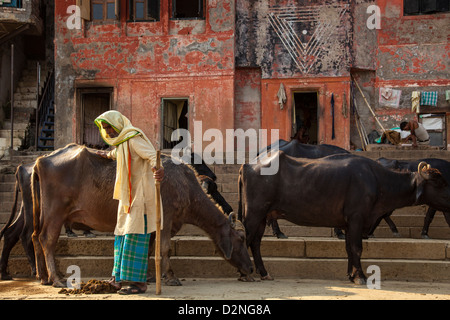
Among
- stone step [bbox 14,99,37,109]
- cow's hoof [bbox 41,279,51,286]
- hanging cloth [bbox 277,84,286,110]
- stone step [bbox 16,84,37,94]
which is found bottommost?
cow's hoof [bbox 41,279,51,286]

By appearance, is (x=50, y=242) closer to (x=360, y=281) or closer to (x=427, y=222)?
(x=360, y=281)

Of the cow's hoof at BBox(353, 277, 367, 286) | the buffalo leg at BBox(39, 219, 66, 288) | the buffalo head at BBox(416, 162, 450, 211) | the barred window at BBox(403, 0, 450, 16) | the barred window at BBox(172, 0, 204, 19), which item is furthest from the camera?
the barred window at BBox(172, 0, 204, 19)

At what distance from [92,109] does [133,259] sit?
14.2 meters

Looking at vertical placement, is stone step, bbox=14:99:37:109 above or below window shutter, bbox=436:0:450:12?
below

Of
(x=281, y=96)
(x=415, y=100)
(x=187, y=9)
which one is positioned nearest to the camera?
(x=415, y=100)

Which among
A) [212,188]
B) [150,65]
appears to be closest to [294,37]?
[150,65]

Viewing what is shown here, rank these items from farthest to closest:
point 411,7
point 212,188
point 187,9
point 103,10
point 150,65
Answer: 1. point 187,9
2. point 103,10
3. point 411,7
4. point 150,65
5. point 212,188

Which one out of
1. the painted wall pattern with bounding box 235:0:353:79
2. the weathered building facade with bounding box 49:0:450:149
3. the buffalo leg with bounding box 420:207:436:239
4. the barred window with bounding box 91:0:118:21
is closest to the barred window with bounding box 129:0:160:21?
the weathered building facade with bounding box 49:0:450:149

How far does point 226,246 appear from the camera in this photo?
891cm

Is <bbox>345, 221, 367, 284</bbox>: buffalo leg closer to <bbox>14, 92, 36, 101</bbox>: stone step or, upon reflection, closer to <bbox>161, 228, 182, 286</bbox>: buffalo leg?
<bbox>161, 228, 182, 286</bbox>: buffalo leg

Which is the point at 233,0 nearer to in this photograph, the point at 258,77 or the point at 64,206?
the point at 258,77

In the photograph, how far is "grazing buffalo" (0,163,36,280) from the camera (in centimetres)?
959

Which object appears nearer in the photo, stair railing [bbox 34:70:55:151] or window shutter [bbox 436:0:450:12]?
window shutter [bbox 436:0:450:12]

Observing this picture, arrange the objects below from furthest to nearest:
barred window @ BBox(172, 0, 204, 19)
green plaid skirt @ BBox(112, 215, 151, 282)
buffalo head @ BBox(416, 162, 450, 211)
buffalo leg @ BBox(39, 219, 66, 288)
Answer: barred window @ BBox(172, 0, 204, 19) → buffalo head @ BBox(416, 162, 450, 211) → buffalo leg @ BBox(39, 219, 66, 288) → green plaid skirt @ BBox(112, 215, 151, 282)
